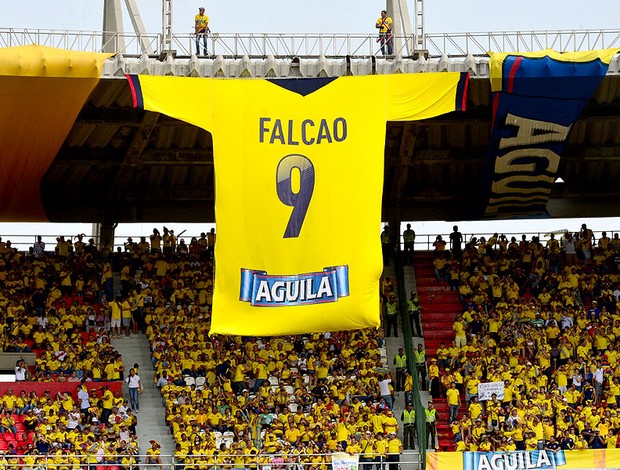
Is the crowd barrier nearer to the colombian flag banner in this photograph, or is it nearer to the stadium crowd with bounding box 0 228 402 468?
the stadium crowd with bounding box 0 228 402 468

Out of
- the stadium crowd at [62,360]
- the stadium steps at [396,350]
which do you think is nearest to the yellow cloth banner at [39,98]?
the stadium crowd at [62,360]

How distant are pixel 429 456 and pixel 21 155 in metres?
12.7

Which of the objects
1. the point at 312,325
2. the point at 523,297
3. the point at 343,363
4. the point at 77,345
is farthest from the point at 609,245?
the point at 77,345

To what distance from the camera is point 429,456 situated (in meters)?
30.1

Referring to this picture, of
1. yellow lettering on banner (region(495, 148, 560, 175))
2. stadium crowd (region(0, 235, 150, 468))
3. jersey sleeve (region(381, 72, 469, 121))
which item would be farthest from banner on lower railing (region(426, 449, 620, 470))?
yellow lettering on banner (region(495, 148, 560, 175))

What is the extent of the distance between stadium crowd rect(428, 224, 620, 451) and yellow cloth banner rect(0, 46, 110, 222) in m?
10.4

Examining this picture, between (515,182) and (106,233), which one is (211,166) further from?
(515,182)

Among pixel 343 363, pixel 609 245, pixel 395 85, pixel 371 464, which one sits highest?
pixel 395 85

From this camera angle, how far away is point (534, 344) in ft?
112

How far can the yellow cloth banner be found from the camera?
102ft

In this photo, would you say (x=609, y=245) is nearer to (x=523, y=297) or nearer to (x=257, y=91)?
(x=523, y=297)

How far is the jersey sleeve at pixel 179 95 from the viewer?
3158cm

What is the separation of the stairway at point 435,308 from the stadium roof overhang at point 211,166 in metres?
2.71

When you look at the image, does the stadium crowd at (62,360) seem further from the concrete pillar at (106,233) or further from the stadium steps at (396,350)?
the stadium steps at (396,350)
